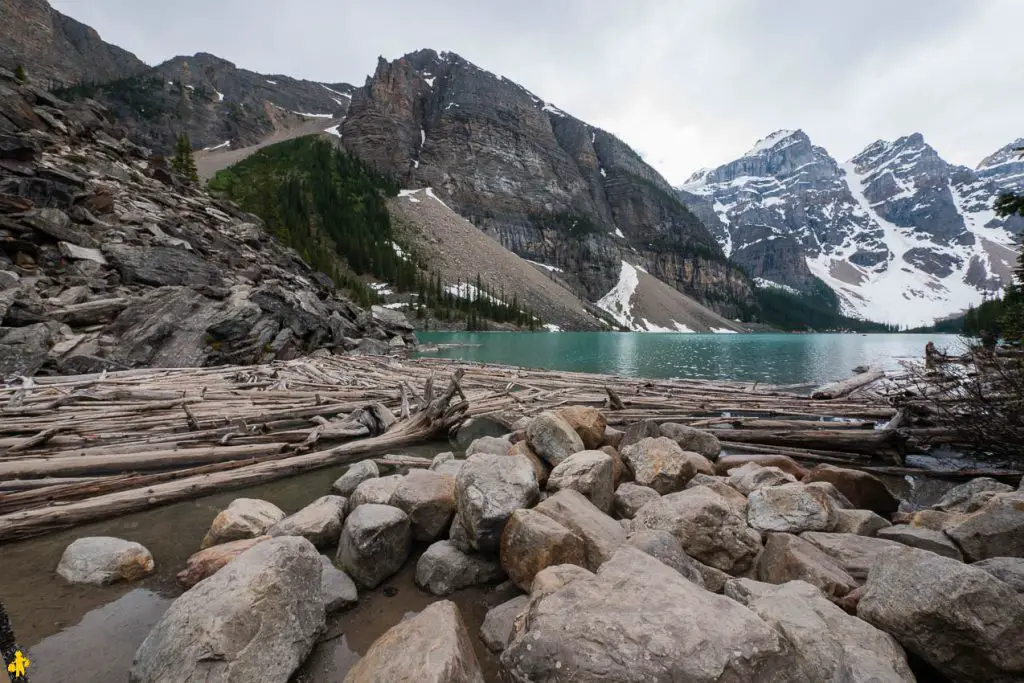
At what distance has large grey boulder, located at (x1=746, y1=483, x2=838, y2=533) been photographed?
15.1 ft

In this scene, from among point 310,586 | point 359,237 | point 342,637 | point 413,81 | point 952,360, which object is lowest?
point 342,637

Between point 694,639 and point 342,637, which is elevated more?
point 694,639

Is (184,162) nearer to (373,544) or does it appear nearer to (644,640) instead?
(373,544)

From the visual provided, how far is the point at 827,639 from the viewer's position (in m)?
2.46

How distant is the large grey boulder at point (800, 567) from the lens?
3.53 m

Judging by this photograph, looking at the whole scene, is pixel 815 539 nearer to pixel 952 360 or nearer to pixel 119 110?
pixel 952 360

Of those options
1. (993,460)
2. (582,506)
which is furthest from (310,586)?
(993,460)

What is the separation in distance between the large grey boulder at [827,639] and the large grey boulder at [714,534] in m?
0.88

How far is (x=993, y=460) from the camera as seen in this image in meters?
8.83

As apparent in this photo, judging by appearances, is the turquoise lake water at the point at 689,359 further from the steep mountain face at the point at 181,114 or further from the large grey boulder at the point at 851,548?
the steep mountain face at the point at 181,114

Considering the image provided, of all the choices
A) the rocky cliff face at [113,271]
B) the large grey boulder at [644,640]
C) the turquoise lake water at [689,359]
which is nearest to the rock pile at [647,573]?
the large grey boulder at [644,640]

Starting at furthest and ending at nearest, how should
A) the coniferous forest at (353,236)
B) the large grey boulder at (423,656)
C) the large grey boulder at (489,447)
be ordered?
the coniferous forest at (353,236), the large grey boulder at (489,447), the large grey boulder at (423,656)

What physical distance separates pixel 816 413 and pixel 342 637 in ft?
43.8

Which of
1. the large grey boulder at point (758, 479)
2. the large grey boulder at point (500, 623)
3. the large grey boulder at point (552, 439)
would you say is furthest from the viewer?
the large grey boulder at point (552, 439)
